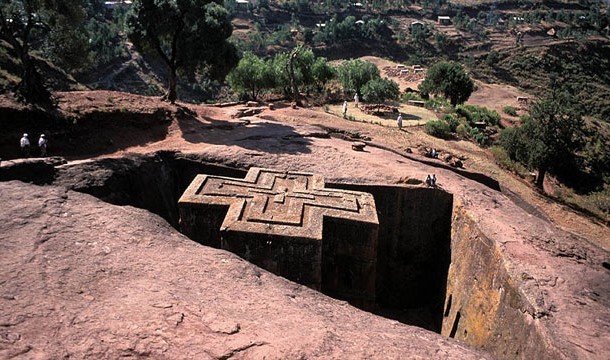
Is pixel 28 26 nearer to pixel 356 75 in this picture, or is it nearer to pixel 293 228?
pixel 293 228

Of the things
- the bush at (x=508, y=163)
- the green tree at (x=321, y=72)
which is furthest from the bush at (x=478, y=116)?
the green tree at (x=321, y=72)

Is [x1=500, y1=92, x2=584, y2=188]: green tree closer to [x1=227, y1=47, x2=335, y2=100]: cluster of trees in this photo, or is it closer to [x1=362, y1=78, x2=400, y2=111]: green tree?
[x1=362, y1=78, x2=400, y2=111]: green tree

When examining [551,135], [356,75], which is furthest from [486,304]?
[356,75]

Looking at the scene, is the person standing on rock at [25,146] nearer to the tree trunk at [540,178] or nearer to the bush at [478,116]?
the tree trunk at [540,178]

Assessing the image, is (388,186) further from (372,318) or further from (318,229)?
(372,318)

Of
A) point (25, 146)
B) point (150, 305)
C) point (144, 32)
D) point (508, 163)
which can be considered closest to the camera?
point (150, 305)

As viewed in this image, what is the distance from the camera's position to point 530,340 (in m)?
6.43

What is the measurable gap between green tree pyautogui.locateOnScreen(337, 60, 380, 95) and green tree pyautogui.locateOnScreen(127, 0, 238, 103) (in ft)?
55.7

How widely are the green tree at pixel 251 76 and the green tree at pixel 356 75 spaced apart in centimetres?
779

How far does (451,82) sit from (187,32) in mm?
27477

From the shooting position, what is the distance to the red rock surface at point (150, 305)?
168 inches

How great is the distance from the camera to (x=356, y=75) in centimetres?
3562

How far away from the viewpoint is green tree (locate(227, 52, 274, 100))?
31188 mm

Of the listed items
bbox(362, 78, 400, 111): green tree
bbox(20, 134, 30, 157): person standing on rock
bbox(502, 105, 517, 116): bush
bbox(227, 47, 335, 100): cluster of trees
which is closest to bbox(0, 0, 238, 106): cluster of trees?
bbox(20, 134, 30, 157): person standing on rock
